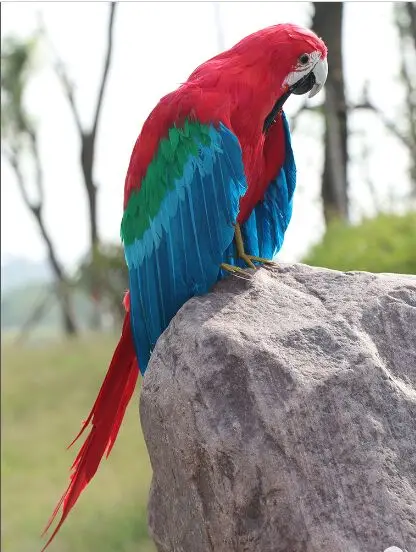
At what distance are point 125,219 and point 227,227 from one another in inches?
13.5

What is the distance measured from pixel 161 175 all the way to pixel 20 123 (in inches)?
410

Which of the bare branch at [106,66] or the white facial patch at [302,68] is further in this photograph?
the bare branch at [106,66]

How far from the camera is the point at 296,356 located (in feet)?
6.64

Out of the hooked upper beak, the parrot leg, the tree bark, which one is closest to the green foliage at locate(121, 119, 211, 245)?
the parrot leg

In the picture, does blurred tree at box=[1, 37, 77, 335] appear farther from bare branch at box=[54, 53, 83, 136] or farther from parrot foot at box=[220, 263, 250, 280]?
parrot foot at box=[220, 263, 250, 280]

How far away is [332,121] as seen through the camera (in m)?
6.66

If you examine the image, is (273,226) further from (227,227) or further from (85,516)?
(85,516)

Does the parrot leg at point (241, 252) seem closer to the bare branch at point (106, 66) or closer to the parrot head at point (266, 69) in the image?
the parrot head at point (266, 69)

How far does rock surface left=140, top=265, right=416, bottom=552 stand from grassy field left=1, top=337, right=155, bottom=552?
2103 millimetres

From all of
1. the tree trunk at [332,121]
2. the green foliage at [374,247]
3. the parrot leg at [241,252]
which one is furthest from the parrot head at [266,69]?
the tree trunk at [332,121]

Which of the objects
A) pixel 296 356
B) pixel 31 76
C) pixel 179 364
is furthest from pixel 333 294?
pixel 31 76

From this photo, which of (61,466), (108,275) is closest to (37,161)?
(108,275)

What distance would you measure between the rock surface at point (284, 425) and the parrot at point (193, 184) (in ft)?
0.42

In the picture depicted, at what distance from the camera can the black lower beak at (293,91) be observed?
2293mm
